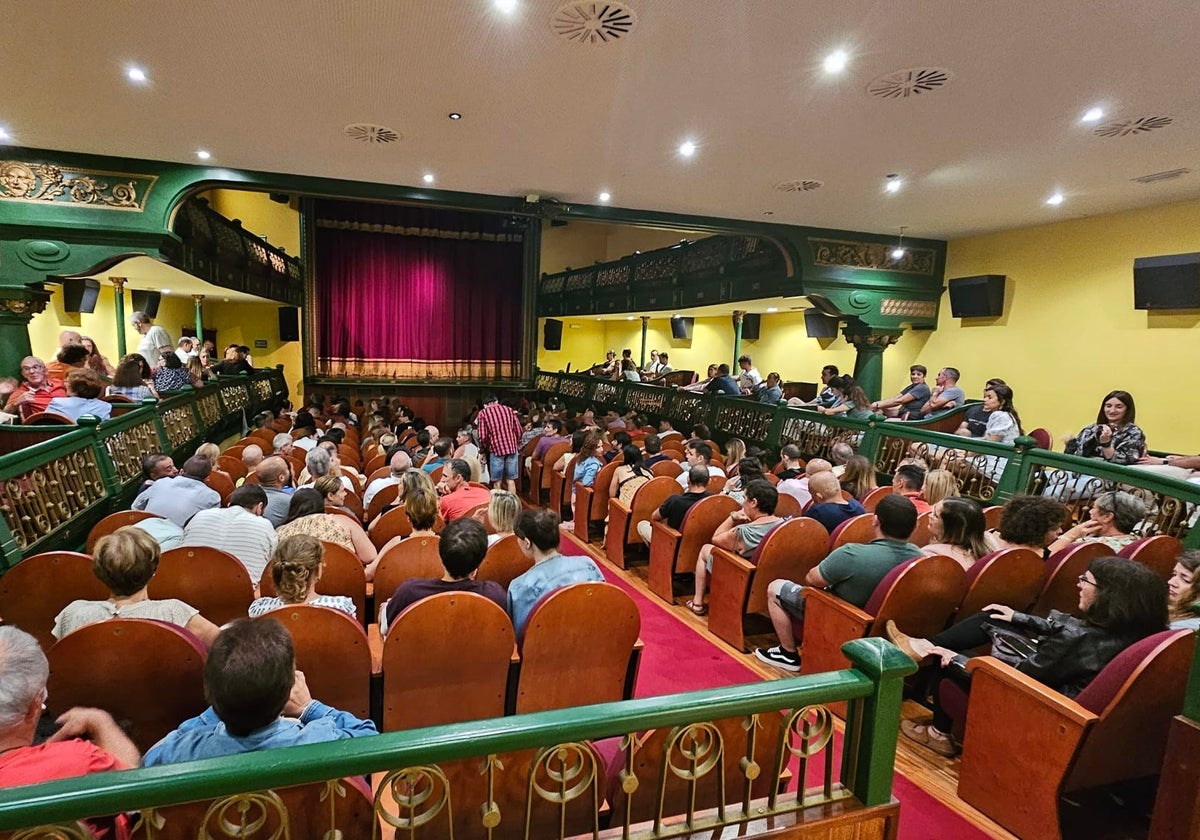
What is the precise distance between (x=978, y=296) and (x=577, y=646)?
25.5 ft

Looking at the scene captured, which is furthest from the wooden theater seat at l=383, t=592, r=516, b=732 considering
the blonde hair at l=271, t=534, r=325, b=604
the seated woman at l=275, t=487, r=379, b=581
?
the seated woman at l=275, t=487, r=379, b=581

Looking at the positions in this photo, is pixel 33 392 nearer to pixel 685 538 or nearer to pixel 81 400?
pixel 81 400

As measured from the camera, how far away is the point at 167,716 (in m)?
1.78

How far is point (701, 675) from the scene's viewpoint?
3.16 meters

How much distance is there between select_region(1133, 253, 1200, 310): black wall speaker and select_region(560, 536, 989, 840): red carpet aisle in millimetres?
5910

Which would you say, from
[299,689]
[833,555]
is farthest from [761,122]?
[299,689]

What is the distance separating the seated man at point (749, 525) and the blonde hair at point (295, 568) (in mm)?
2272

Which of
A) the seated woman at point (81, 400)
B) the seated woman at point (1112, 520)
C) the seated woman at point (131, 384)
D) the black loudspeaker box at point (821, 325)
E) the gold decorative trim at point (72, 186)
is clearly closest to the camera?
the seated woman at point (1112, 520)

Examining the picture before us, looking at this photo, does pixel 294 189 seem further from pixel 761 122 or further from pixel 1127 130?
pixel 1127 130

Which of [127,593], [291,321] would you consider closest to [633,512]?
[127,593]

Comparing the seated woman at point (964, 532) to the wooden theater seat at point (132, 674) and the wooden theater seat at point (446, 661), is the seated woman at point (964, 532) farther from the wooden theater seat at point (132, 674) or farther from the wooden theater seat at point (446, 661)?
the wooden theater seat at point (132, 674)

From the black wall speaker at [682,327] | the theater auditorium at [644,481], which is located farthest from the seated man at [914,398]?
the black wall speaker at [682,327]

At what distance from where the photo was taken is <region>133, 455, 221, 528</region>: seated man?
11.0ft

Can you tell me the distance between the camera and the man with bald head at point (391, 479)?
423cm
